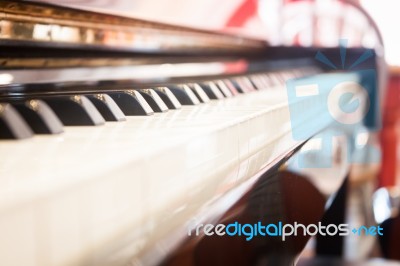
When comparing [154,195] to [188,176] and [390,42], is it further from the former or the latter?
[390,42]

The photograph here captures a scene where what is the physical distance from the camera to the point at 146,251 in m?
0.51

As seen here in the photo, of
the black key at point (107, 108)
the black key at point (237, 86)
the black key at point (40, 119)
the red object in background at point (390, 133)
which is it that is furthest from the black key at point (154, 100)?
the red object in background at point (390, 133)

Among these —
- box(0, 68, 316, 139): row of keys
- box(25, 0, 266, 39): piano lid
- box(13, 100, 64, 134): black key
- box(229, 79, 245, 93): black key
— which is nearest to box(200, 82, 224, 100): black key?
box(0, 68, 316, 139): row of keys

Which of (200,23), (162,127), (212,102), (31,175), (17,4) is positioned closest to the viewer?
(31,175)

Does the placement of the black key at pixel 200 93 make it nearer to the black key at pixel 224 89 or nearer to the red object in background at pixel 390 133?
the black key at pixel 224 89

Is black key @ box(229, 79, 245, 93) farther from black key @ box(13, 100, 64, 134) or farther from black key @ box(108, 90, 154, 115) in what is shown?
black key @ box(13, 100, 64, 134)

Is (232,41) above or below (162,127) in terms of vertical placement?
above

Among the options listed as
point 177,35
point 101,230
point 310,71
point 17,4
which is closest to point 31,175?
point 101,230

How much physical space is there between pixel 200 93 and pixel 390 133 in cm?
84

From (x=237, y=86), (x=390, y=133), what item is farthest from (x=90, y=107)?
(x=390, y=133)

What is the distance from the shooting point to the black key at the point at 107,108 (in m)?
0.66

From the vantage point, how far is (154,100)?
0.80 metres

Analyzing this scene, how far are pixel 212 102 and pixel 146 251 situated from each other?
1.55ft

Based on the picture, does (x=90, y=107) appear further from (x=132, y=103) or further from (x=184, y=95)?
(x=184, y=95)
